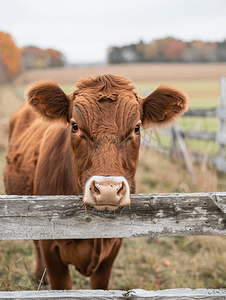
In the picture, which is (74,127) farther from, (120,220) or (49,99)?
(120,220)

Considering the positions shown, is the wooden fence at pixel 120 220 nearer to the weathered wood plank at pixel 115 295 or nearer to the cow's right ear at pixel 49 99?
the weathered wood plank at pixel 115 295

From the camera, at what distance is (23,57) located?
Answer: 243 feet

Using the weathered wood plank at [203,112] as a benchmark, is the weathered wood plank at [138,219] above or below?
above

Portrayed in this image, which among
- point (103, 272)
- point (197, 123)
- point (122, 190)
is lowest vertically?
point (103, 272)

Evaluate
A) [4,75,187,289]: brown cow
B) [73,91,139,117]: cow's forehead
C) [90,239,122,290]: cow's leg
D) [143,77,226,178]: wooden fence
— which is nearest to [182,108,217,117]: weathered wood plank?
[143,77,226,178]: wooden fence

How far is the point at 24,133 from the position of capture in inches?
166

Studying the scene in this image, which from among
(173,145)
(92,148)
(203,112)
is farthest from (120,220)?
(173,145)

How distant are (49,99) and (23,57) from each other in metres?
79.6

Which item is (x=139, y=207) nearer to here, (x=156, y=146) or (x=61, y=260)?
(x=61, y=260)

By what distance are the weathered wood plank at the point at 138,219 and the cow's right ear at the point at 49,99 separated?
1115mm

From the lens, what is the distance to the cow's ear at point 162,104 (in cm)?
241

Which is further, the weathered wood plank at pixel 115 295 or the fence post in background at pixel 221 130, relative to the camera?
the fence post in background at pixel 221 130

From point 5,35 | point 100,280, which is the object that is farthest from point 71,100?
point 5,35

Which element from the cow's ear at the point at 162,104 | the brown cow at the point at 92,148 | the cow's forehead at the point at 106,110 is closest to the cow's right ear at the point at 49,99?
the brown cow at the point at 92,148
